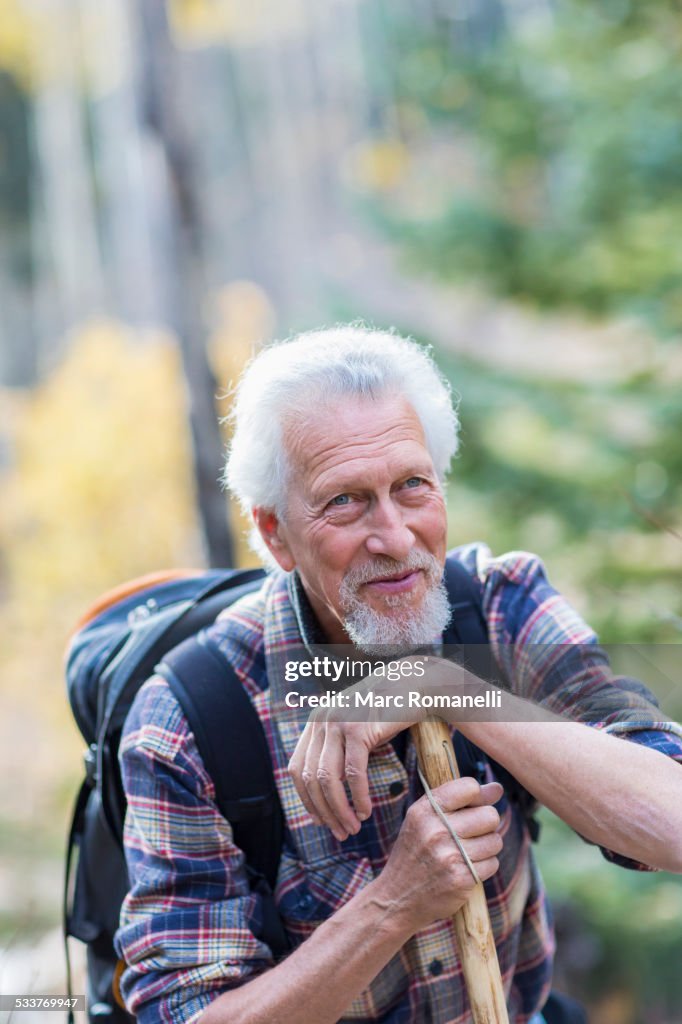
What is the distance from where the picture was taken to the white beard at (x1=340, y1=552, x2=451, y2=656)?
1.56m

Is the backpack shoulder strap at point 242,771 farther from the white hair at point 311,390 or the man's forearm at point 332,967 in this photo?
the white hair at point 311,390

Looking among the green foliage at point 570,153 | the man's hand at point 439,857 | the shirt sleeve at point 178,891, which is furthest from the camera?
the green foliage at point 570,153

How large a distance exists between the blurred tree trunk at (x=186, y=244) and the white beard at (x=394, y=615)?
6.07 m

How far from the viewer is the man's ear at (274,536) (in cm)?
176

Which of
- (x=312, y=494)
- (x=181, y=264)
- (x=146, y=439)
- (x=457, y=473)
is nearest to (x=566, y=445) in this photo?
(x=457, y=473)

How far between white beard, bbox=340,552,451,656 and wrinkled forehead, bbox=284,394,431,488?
0.17m

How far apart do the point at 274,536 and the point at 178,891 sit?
65 centimetres

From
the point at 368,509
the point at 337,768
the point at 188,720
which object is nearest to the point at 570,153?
the point at 368,509

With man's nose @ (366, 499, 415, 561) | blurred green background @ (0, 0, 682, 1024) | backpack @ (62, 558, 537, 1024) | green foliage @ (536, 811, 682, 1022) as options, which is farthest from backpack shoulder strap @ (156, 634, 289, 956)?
green foliage @ (536, 811, 682, 1022)

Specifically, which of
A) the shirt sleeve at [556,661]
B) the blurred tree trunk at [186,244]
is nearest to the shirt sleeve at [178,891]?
the shirt sleeve at [556,661]

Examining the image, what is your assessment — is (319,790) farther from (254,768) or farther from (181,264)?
(181,264)

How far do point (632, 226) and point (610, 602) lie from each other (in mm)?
2978

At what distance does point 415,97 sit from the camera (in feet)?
27.5

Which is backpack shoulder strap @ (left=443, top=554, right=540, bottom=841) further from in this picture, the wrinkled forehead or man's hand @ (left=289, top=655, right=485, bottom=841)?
the wrinkled forehead
